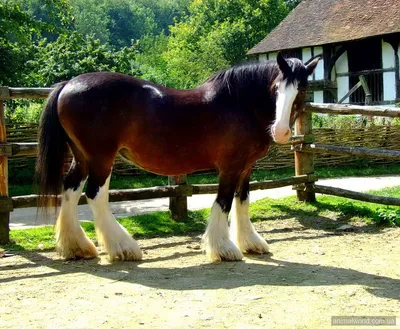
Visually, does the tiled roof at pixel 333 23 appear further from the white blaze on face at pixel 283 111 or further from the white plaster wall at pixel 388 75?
the white blaze on face at pixel 283 111

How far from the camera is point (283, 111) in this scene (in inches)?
181

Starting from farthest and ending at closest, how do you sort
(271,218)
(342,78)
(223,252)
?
(342,78) → (271,218) → (223,252)

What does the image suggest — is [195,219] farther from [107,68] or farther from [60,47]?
[60,47]

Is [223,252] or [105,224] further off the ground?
[105,224]

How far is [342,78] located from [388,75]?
2.23 metres

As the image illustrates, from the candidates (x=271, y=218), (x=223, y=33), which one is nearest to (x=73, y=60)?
(x=271, y=218)

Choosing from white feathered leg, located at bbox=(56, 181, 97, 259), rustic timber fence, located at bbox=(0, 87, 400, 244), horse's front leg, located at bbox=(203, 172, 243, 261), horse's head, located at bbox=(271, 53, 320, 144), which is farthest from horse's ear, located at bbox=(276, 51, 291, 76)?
white feathered leg, located at bbox=(56, 181, 97, 259)

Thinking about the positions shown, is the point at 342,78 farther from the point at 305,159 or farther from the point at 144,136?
the point at 144,136

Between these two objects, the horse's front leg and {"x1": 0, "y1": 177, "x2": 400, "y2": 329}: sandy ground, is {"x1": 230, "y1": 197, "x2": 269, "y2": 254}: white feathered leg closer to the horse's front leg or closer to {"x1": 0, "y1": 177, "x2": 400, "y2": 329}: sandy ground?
{"x1": 0, "y1": 177, "x2": 400, "y2": 329}: sandy ground

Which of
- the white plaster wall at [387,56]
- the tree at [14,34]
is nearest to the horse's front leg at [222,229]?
the tree at [14,34]

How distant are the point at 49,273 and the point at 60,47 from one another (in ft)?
40.8

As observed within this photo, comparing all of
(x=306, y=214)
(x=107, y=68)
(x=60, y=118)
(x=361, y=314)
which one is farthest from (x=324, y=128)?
(x=361, y=314)

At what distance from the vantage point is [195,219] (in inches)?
279

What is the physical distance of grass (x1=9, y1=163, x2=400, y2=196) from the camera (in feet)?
36.7
